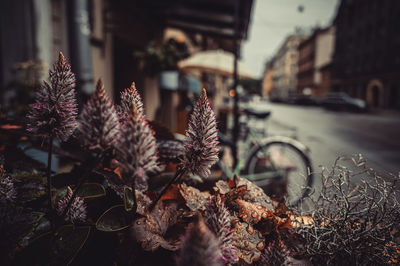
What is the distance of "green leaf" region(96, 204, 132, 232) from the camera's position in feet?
1.84

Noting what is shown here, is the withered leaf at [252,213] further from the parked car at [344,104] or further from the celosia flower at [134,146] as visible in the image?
the parked car at [344,104]

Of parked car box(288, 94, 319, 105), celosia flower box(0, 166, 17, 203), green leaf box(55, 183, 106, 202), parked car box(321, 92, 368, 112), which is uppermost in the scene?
parked car box(288, 94, 319, 105)

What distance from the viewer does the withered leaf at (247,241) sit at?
61 centimetres

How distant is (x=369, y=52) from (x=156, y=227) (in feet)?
136

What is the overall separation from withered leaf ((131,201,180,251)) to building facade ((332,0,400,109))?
36178 millimetres

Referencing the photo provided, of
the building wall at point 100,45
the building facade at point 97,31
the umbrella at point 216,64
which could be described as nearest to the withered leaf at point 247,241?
the building facade at point 97,31

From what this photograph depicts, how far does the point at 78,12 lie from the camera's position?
3.45m

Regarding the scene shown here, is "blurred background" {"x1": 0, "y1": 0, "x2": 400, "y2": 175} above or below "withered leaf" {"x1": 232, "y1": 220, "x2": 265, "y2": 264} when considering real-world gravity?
above

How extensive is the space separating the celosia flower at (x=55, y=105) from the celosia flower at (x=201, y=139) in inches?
9.9

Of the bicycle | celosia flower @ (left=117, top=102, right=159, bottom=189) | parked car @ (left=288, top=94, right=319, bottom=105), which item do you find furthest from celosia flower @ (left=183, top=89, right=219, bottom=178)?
parked car @ (left=288, top=94, right=319, bottom=105)

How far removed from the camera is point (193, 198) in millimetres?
747

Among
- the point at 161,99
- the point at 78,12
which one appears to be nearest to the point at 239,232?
the point at 78,12

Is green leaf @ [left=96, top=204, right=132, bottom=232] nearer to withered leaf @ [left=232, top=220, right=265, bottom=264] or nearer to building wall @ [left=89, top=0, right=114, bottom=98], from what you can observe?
withered leaf @ [left=232, top=220, right=265, bottom=264]

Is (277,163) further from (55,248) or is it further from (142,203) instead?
(55,248)
